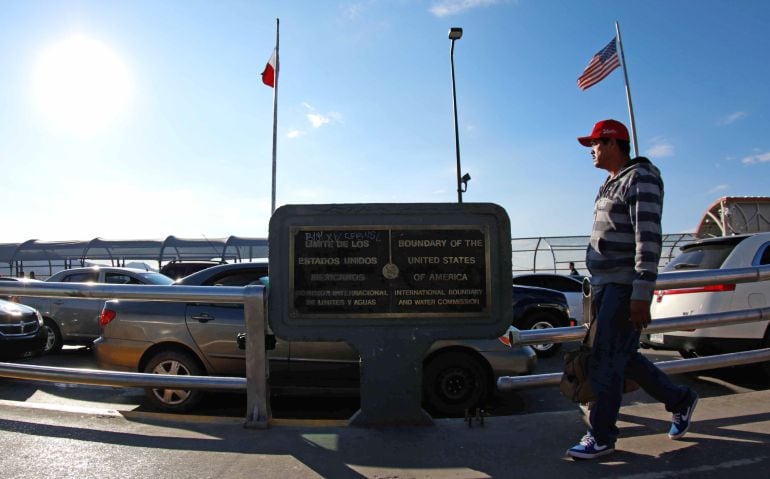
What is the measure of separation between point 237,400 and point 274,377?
2.16 feet

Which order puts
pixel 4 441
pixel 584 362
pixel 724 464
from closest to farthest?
1. pixel 724 464
2. pixel 584 362
3. pixel 4 441

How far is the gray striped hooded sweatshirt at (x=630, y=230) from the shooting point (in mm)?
2643

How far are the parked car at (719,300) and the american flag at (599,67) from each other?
1317 cm

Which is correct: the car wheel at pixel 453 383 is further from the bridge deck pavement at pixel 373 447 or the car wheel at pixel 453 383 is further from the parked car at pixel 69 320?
the parked car at pixel 69 320

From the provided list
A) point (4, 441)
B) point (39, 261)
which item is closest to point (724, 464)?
point (4, 441)

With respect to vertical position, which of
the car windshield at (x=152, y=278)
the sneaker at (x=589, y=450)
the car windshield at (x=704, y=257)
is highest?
the car windshield at (x=704, y=257)

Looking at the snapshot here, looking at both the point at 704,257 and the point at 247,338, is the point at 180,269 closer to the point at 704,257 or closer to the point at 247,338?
the point at 247,338

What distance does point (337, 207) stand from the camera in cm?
332

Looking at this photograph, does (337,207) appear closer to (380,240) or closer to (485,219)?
(380,240)

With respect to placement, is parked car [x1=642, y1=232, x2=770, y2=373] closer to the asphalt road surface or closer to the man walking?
the asphalt road surface

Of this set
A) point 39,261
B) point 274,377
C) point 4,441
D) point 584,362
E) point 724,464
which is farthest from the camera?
point 39,261

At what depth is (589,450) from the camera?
2.78 m

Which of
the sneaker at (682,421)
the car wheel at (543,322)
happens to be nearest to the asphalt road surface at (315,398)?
the sneaker at (682,421)

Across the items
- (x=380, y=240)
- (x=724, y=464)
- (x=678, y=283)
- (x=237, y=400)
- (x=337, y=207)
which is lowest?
(x=237, y=400)
